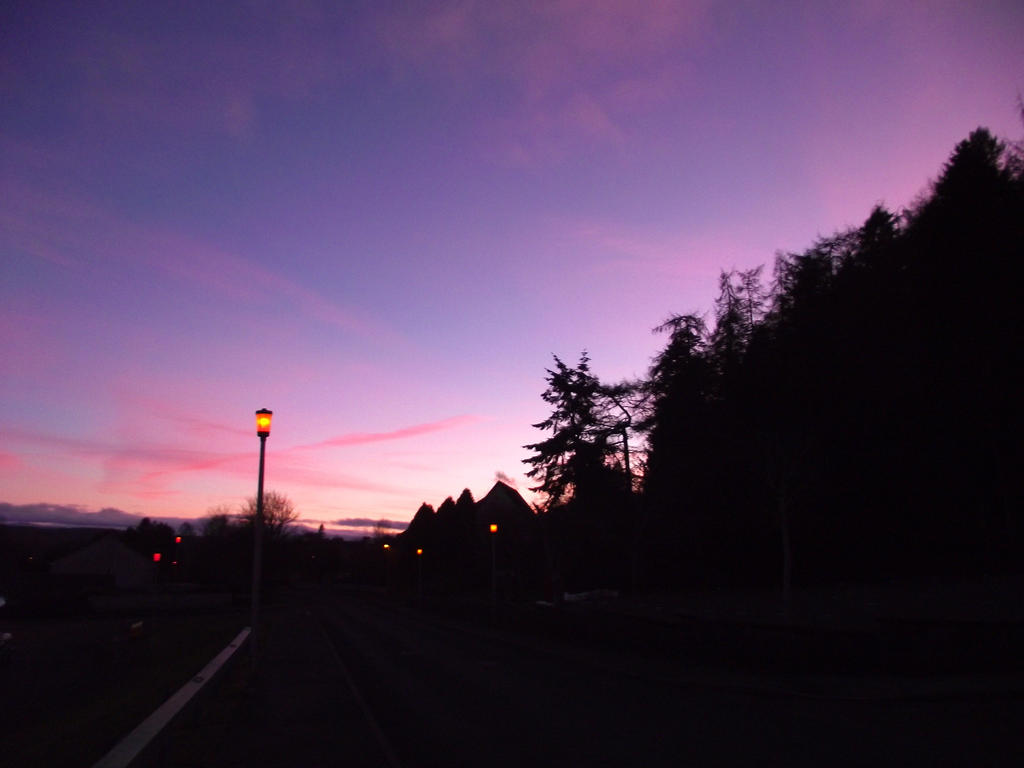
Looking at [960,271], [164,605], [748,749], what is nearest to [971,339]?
[960,271]

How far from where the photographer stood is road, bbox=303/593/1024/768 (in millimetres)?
8992

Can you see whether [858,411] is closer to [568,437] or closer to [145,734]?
[568,437]

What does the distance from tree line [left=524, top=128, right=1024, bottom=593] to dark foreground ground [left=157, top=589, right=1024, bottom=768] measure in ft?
22.1

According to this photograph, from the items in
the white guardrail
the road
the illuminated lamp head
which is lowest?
the road

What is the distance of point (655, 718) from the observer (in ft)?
37.8

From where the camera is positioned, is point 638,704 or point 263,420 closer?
point 638,704

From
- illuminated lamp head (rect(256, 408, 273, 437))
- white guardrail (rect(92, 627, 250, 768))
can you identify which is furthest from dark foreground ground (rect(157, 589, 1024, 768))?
illuminated lamp head (rect(256, 408, 273, 437))

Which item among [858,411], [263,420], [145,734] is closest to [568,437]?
[858,411]

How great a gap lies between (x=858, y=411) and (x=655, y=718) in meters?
21.2

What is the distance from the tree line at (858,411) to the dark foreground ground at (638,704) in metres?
6.75

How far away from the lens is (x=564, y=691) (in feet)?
47.8

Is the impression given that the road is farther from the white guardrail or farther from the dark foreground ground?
the white guardrail

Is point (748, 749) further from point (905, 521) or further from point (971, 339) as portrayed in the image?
point (905, 521)

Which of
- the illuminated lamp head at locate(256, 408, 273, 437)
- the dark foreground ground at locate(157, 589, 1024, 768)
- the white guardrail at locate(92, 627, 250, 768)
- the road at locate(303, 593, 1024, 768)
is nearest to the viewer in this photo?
the white guardrail at locate(92, 627, 250, 768)
